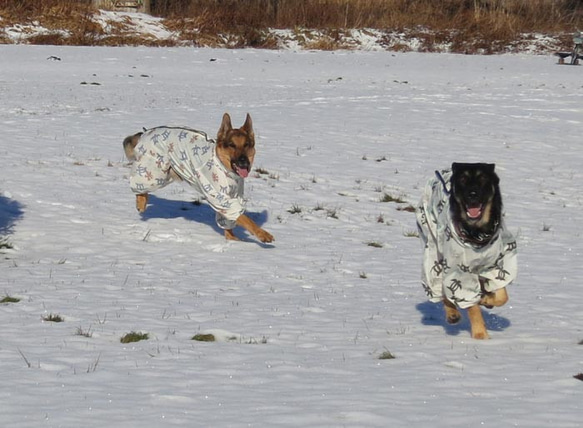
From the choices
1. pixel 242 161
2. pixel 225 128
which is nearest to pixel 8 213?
pixel 225 128

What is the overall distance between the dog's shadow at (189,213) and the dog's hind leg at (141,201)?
0.10m

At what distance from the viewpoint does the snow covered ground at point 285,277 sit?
18.4 feet

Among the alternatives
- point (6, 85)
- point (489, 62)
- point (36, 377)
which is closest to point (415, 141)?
point (6, 85)

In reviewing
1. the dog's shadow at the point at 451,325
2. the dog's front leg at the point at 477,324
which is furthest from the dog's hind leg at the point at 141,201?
the dog's front leg at the point at 477,324

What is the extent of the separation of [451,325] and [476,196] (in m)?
1.38

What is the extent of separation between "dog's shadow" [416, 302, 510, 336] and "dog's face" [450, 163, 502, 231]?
1056 mm

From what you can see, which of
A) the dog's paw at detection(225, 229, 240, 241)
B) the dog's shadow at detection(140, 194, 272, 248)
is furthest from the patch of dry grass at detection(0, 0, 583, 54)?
the dog's paw at detection(225, 229, 240, 241)

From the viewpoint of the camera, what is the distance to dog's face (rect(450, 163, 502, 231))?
22.4 feet

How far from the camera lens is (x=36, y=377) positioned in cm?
593

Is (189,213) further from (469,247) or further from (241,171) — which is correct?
(469,247)

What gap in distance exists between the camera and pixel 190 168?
1113 centimetres

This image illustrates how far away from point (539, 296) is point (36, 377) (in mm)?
4855

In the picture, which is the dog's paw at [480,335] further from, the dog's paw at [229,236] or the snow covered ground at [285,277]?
the dog's paw at [229,236]

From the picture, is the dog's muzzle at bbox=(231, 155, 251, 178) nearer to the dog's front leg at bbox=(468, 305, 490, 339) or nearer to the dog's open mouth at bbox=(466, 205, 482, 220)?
the dog's front leg at bbox=(468, 305, 490, 339)
